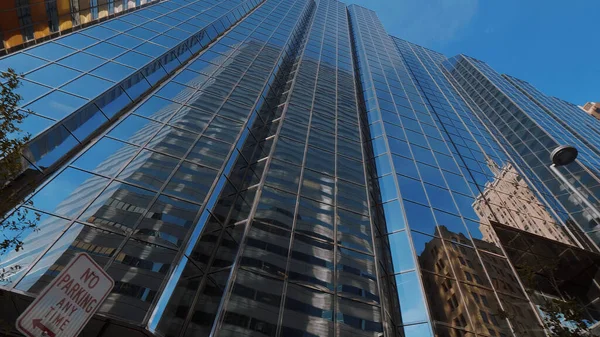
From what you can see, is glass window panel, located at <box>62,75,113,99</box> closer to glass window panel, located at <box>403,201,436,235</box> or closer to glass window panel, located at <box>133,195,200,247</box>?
glass window panel, located at <box>133,195,200,247</box>

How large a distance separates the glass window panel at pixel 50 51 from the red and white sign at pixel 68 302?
17.3 meters

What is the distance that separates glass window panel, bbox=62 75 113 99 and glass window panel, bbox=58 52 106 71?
941 millimetres

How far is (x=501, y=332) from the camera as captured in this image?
1246 centimetres

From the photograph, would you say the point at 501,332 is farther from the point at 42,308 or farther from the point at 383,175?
the point at 42,308

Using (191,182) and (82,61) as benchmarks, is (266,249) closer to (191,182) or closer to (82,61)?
(191,182)

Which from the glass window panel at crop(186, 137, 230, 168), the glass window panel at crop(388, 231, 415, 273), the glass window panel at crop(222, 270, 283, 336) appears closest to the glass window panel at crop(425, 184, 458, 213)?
the glass window panel at crop(388, 231, 415, 273)

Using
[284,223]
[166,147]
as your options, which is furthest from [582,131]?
[166,147]

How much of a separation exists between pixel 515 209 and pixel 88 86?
2322 cm

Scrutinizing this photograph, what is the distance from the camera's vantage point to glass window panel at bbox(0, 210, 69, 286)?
888 centimetres

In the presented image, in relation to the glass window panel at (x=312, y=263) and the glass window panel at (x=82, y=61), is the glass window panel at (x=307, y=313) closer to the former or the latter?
the glass window panel at (x=312, y=263)

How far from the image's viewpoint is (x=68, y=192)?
449 inches

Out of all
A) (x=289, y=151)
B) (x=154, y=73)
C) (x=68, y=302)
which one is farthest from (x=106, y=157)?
(x=68, y=302)

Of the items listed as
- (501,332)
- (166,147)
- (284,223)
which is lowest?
(501,332)

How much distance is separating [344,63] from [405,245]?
1043 inches
